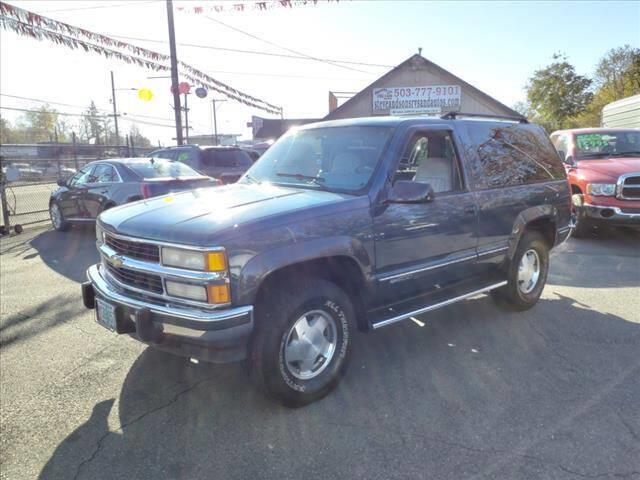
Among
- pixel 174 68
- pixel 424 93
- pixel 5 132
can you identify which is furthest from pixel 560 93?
pixel 5 132

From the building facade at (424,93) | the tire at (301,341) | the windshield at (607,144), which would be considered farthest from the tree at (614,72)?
the tire at (301,341)

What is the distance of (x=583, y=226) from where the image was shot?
27.5 feet

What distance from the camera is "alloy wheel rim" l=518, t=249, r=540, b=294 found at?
4.79m

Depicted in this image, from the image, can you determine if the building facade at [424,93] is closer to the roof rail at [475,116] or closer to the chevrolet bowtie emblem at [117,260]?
the roof rail at [475,116]

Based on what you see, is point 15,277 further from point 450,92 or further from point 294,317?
point 450,92

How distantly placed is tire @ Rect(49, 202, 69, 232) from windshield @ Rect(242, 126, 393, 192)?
743 cm

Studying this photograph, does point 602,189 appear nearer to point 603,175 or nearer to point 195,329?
point 603,175

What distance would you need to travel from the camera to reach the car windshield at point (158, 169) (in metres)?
8.45

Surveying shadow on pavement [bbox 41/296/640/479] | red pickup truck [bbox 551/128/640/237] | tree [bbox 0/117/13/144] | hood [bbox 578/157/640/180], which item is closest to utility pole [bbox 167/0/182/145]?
red pickup truck [bbox 551/128/640/237]

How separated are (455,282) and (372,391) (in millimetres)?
1339

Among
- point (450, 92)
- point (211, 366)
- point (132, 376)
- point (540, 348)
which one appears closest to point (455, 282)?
point (540, 348)

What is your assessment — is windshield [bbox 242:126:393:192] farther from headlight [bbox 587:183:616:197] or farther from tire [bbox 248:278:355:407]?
headlight [bbox 587:183:616:197]

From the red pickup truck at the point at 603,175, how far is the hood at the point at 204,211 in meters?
5.40

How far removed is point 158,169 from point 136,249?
603 centimetres
